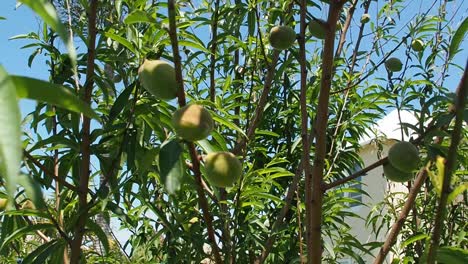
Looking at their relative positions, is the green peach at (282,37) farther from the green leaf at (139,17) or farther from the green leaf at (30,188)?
the green leaf at (30,188)

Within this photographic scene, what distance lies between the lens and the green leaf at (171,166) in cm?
103

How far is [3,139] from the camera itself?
1.30 feet

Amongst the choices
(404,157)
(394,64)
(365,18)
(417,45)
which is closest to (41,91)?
(404,157)

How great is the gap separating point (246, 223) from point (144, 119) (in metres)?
0.78

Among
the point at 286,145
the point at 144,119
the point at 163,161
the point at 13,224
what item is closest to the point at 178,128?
Answer: the point at 163,161

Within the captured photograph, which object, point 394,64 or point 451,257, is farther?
point 394,64

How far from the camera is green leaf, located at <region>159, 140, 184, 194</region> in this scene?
1.03m

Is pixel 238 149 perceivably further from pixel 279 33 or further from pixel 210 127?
pixel 210 127

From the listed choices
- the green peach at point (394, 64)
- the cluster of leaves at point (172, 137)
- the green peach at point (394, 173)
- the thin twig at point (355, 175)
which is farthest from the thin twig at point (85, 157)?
the green peach at point (394, 64)

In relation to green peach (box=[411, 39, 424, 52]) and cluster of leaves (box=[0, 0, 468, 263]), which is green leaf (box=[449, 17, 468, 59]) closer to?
cluster of leaves (box=[0, 0, 468, 263])

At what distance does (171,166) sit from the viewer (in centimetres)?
106

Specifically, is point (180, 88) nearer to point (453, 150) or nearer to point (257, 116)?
point (453, 150)

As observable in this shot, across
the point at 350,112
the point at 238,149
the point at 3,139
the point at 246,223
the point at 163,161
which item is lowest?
the point at 3,139

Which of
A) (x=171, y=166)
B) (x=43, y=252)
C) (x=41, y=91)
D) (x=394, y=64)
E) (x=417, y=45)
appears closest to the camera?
(x=41, y=91)
